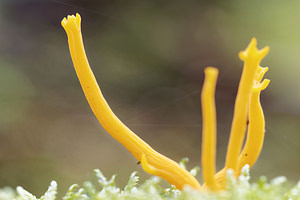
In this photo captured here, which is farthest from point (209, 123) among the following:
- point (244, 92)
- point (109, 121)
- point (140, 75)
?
point (140, 75)

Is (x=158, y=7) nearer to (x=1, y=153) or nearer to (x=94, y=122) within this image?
(x=94, y=122)

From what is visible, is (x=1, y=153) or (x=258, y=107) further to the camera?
(x=1, y=153)

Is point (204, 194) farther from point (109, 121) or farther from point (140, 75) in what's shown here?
point (140, 75)

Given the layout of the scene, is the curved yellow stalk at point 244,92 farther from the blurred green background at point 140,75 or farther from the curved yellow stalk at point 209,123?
the blurred green background at point 140,75

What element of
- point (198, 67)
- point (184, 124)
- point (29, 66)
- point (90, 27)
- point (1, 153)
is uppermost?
point (90, 27)

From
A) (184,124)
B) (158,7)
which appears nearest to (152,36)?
(158,7)

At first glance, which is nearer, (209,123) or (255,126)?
(209,123)

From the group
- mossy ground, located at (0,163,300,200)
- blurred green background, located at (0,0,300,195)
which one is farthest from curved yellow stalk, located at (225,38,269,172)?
blurred green background, located at (0,0,300,195)

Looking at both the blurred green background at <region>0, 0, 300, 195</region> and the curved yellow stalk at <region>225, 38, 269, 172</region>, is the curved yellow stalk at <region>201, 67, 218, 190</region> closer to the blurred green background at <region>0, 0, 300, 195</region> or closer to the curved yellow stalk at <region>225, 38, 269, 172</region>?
the curved yellow stalk at <region>225, 38, 269, 172</region>
